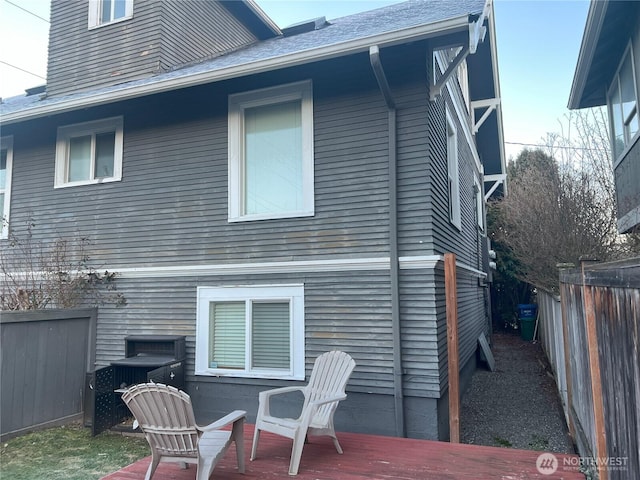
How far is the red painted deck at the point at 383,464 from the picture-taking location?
3520mm

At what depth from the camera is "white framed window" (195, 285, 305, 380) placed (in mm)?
5102

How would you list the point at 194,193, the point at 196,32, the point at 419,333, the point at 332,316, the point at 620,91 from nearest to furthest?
1. the point at 419,333
2. the point at 332,316
3. the point at 194,193
4. the point at 620,91
5. the point at 196,32

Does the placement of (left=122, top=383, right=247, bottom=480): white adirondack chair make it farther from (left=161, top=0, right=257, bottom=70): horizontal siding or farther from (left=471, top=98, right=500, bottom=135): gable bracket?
(left=471, top=98, right=500, bottom=135): gable bracket

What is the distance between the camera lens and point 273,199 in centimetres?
550

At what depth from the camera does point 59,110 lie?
235 inches

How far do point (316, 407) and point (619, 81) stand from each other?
22.0 ft

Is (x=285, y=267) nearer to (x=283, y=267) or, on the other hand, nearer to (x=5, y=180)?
(x=283, y=267)

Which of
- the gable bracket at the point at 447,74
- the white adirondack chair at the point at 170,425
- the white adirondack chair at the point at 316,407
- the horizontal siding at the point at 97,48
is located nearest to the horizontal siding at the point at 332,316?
the white adirondack chair at the point at 316,407

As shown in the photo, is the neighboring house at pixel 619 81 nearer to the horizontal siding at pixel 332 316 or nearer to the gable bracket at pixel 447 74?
the gable bracket at pixel 447 74

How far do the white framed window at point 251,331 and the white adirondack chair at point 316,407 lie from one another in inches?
23.9

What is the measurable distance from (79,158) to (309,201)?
3743 millimetres

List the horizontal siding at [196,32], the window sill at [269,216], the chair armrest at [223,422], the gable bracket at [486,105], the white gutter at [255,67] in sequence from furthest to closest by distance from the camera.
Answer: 1. the gable bracket at [486,105]
2. the horizontal siding at [196,32]
3. the window sill at [269,216]
4. the white gutter at [255,67]
5. the chair armrest at [223,422]

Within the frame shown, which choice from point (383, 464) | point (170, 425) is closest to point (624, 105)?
point (383, 464)

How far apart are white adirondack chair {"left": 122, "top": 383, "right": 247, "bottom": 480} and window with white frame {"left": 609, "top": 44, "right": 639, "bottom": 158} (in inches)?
245
